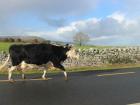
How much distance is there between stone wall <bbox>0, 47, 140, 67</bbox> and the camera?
29.0m

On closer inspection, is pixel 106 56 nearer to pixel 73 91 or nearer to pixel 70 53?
pixel 70 53

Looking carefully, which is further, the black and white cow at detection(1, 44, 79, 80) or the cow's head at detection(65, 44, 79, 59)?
the cow's head at detection(65, 44, 79, 59)

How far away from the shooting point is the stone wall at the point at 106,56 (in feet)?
95.2

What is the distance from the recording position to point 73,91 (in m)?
14.0

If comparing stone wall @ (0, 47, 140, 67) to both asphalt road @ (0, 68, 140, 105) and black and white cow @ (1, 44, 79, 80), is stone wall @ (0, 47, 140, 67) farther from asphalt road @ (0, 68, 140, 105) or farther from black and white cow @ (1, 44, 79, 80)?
asphalt road @ (0, 68, 140, 105)

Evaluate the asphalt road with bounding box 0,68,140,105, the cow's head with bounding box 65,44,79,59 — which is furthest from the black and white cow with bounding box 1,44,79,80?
the asphalt road with bounding box 0,68,140,105

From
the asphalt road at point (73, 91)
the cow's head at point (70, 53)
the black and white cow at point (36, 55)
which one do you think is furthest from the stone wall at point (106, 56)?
the asphalt road at point (73, 91)

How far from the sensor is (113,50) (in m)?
32.0

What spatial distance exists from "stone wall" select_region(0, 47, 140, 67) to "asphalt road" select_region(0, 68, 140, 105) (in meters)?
10.8

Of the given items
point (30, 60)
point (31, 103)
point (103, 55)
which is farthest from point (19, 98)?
point (103, 55)

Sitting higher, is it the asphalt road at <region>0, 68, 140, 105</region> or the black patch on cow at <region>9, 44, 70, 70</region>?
the black patch on cow at <region>9, 44, 70, 70</region>

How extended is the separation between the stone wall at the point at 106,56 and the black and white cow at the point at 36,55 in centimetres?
915

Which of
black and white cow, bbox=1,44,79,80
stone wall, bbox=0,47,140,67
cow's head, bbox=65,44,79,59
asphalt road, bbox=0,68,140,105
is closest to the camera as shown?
asphalt road, bbox=0,68,140,105

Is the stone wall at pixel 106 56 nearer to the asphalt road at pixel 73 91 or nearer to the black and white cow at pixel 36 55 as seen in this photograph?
the black and white cow at pixel 36 55
